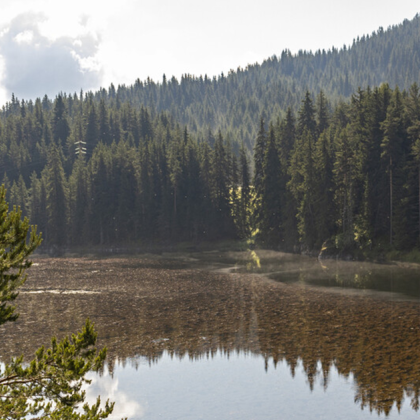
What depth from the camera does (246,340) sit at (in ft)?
92.5

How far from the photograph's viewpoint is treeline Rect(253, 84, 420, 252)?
2640 inches

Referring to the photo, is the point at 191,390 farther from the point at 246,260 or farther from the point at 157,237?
the point at 157,237

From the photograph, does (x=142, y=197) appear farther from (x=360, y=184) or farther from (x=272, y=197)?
(x=360, y=184)

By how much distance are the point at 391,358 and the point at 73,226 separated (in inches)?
3978

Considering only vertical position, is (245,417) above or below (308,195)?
below

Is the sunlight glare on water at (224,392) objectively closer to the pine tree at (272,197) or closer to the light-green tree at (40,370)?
the light-green tree at (40,370)

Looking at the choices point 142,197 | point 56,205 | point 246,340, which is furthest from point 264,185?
point 246,340

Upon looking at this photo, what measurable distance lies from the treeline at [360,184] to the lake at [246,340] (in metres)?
15.0

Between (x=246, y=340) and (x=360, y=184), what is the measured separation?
5166 centimetres

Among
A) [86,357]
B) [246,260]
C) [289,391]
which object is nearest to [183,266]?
[246,260]

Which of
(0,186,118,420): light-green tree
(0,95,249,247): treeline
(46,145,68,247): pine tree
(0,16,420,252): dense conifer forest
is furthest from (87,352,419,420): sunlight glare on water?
(46,145,68,247): pine tree

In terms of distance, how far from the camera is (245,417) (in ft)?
59.8

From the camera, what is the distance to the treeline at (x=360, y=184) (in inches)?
2640

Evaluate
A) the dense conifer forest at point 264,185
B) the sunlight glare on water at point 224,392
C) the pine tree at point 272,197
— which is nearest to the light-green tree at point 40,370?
the sunlight glare on water at point 224,392
